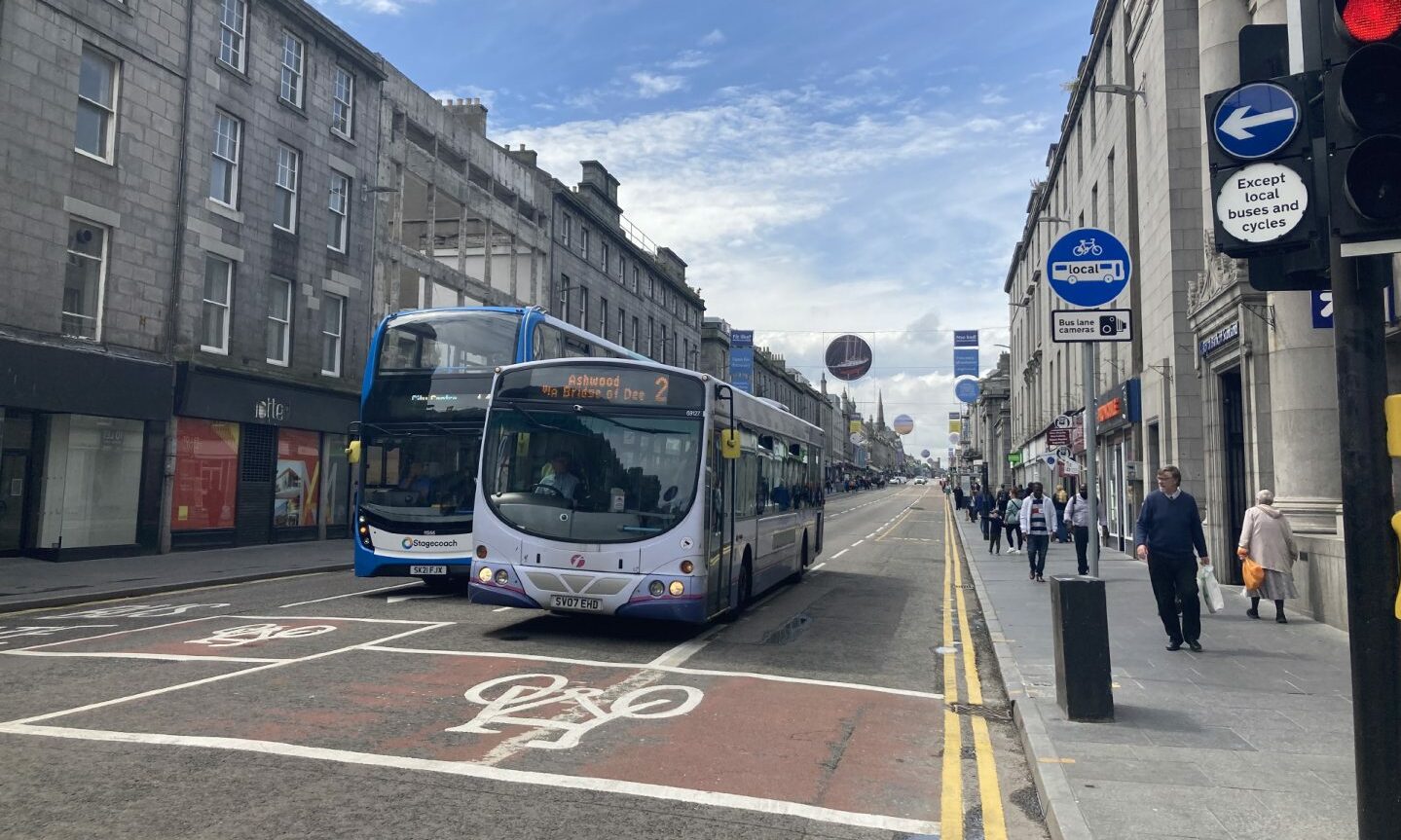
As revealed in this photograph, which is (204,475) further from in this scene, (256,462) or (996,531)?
(996,531)

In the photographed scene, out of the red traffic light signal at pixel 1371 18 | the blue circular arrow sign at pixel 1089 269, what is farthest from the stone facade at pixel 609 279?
the red traffic light signal at pixel 1371 18

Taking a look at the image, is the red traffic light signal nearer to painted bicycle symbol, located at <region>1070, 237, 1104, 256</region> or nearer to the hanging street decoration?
painted bicycle symbol, located at <region>1070, 237, 1104, 256</region>

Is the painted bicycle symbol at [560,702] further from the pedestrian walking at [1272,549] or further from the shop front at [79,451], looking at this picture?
the shop front at [79,451]

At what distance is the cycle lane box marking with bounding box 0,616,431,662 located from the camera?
8.89 m

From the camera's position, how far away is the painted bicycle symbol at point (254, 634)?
959 cm

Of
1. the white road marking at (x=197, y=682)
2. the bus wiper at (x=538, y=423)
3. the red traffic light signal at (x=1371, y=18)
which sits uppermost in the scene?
the red traffic light signal at (x=1371, y=18)

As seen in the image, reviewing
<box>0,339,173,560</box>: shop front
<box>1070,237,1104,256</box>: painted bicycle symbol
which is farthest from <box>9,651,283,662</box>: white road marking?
<box>0,339,173,560</box>: shop front

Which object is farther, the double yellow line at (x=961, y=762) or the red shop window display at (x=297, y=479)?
the red shop window display at (x=297, y=479)

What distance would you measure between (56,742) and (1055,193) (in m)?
40.1

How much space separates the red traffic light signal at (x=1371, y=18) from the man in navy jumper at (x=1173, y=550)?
270 inches

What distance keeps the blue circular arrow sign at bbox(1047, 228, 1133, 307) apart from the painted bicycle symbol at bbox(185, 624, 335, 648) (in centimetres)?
814

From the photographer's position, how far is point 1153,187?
847 inches

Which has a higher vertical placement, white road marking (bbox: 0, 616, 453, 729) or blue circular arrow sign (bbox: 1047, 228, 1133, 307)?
blue circular arrow sign (bbox: 1047, 228, 1133, 307)

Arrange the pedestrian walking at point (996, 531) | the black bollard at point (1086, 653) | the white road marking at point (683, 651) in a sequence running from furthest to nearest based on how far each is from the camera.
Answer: the pedestrian walking at point (996, 531) < the white road marking at point (683, 651) < the black bollard at point (1086, 653)
